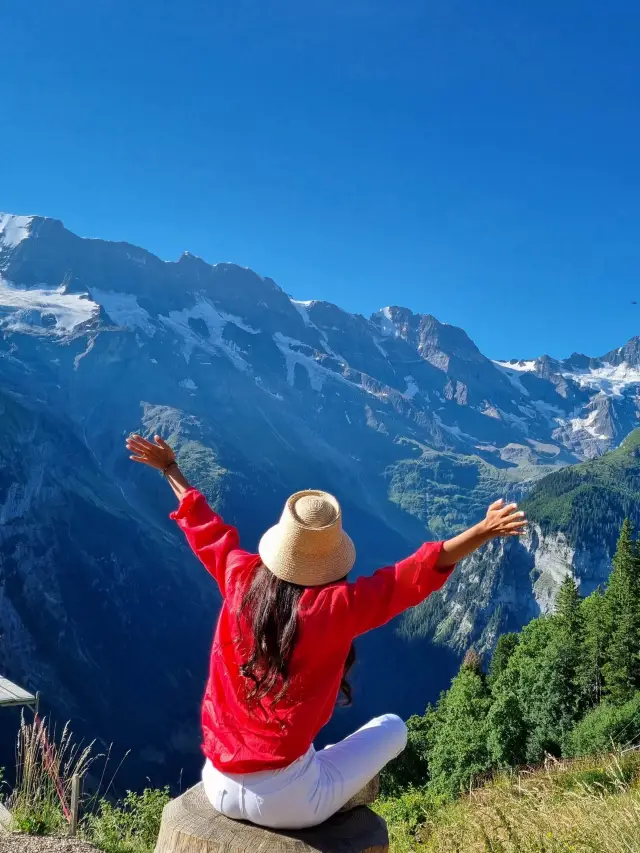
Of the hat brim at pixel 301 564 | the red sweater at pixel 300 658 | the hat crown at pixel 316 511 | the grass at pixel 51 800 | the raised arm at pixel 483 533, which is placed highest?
the raised arm at pixel 483 533

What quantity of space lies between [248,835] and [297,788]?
1.29 feet

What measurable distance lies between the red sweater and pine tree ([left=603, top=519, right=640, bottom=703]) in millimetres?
48794

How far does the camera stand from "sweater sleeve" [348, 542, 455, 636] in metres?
3.67

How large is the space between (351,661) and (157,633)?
189896mm

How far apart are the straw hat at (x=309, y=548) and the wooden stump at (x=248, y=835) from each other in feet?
5.06

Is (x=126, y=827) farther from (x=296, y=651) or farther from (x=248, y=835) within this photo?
(x=296, y=651)

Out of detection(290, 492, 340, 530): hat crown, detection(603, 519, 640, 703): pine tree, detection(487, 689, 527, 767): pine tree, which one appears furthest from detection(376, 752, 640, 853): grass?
detection(603, 519, 640, 703): pine tree

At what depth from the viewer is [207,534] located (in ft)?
15.5

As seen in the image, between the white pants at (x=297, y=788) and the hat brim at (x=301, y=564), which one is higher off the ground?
the hat brim at (x=301, y=564)

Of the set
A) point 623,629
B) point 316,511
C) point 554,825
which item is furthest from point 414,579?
point 623,629

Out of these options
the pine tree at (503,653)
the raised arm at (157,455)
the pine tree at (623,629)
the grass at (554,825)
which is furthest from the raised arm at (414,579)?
the pine tree at (503,653)

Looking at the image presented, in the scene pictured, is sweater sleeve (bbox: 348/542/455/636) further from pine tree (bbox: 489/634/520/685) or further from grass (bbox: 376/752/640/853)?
pine tree (bbox: 489/634/520/685)

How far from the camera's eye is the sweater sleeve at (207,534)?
4609 millimetres

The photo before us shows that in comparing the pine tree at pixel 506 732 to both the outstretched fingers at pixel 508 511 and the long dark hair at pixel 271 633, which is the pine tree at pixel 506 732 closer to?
the long dark hair at pixel 271 633
